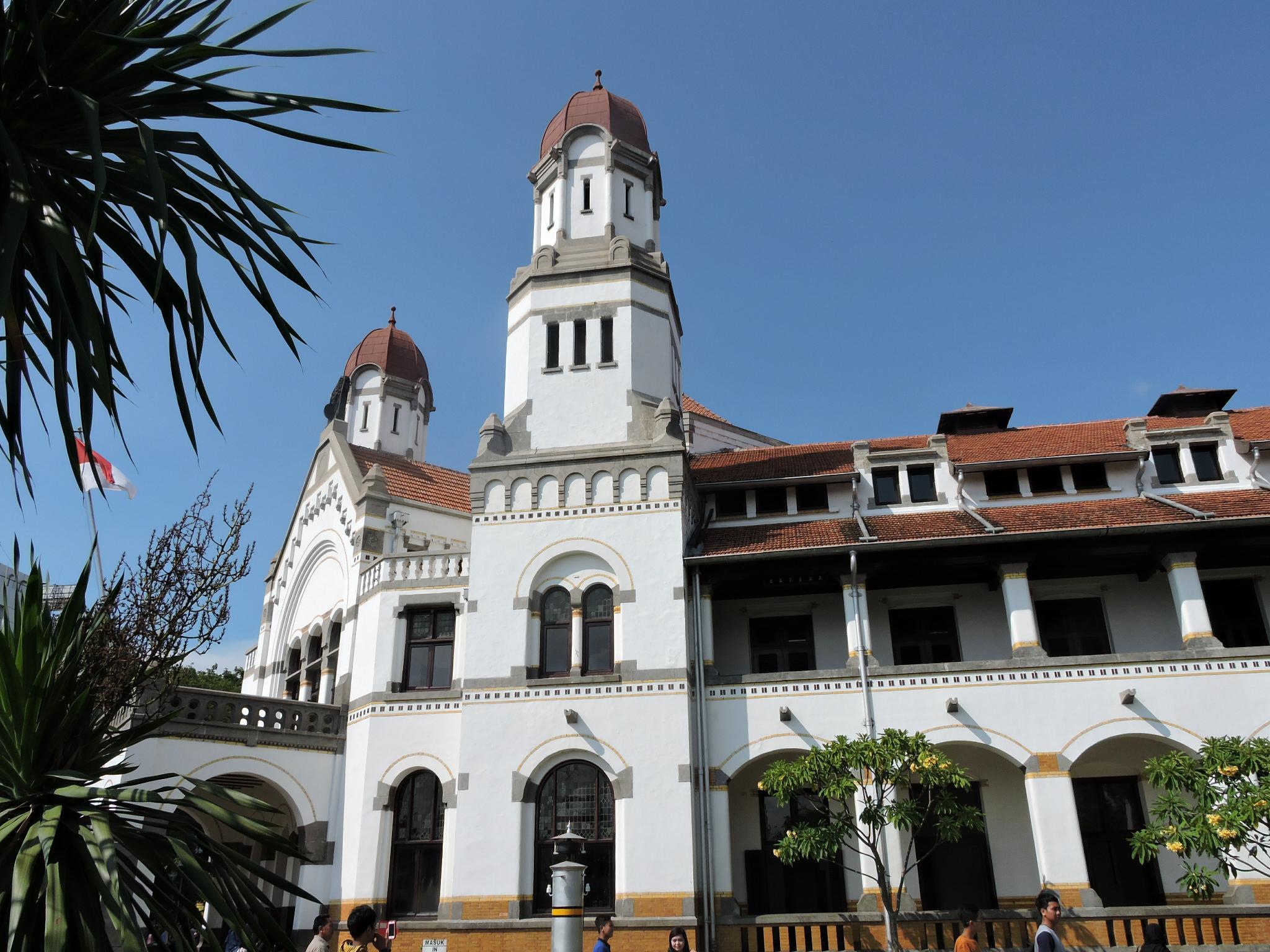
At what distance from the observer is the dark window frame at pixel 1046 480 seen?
24078 millimetres

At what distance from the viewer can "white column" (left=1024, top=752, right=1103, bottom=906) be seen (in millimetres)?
18469

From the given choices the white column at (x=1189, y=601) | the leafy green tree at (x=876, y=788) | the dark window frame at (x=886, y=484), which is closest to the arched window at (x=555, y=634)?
the leafy green tree at (x=876, y=788)

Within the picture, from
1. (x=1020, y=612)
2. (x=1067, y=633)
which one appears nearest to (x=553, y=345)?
(x=1020, y=612)

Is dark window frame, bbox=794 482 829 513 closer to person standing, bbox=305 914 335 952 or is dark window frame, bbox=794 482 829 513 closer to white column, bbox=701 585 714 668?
white column, bbox=701 585 714 668

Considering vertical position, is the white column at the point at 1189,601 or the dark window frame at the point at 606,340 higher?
the dark window frame at the point at 606,340

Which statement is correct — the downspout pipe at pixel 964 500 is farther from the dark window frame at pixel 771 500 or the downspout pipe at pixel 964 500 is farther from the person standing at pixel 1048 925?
the person standing at pixel 1048 925

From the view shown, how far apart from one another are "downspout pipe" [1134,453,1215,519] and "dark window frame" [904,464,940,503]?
439 cm

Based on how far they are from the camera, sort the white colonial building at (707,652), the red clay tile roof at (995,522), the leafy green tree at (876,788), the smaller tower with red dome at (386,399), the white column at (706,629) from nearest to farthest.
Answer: the leafy green tree at (876,788), the white colonial building at (707,652), the red clay tile roof at (995,522), the white column at (706,629), the smaller tower with red dome at (386,399)

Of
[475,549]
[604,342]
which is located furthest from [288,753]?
[604,342]

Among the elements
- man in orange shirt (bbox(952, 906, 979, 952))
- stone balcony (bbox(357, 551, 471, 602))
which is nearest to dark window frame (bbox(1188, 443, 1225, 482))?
man in orange shirt (bbox(952, 906, 979, 952))

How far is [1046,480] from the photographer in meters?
24.3

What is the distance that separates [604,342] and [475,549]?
5.95 metres

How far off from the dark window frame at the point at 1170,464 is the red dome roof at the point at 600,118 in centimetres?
1482

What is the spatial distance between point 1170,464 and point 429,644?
17435 mm
